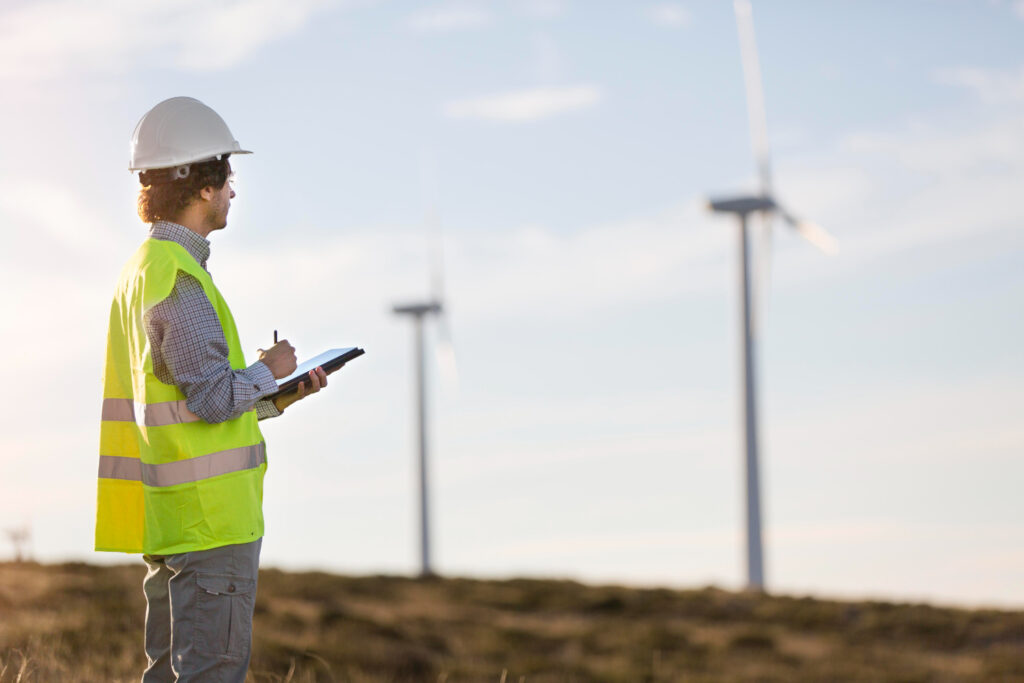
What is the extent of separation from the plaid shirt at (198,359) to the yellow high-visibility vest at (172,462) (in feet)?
0.14

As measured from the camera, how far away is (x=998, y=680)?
2003 cm

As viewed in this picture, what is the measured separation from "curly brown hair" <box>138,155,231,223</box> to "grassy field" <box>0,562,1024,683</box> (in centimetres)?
393

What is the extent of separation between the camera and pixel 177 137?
15.6ft

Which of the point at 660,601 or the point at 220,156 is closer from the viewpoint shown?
the point at 220,156

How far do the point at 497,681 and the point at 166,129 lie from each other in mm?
11153

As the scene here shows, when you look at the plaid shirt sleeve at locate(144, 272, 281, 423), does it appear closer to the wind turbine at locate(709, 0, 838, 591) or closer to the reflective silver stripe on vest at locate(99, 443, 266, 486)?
the reflective silver stripe on vest at locate(99, 443, 266, 486)

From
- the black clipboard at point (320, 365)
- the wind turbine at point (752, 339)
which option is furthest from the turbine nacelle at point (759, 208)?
the black clipboard at point (320, 365)

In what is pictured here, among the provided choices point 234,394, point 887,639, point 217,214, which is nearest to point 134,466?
point 234,394

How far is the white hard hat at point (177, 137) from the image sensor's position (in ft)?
15.6

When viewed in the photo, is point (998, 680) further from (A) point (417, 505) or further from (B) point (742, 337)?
(A) point (417, 505)

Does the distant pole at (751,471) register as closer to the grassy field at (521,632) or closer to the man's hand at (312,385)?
the grassy field at (521,632)

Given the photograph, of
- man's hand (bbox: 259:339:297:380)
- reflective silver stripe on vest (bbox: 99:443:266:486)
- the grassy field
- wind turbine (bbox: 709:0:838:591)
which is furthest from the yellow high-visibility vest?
wind turbine (bbox: 709:0:838:591)

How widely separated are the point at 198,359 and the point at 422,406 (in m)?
35.9

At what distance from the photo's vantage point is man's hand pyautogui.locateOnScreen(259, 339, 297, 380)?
15.4 ft
